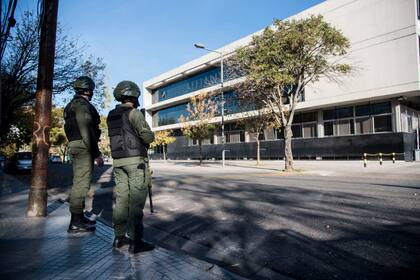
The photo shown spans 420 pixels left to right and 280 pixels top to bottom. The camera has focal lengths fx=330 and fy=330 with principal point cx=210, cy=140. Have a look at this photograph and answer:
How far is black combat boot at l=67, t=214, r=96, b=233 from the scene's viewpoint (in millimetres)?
4410

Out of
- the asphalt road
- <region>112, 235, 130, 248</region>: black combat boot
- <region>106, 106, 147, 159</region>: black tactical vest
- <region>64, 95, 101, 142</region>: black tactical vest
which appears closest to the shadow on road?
the asphalt road

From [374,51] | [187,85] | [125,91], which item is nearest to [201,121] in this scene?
[374,51]

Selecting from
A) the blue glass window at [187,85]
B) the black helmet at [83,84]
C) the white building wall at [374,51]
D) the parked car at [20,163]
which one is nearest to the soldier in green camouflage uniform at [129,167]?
the black helmet at [83,84]

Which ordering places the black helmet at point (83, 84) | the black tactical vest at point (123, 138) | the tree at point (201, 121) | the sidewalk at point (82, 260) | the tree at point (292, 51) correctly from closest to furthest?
the sidewalk at point (82, 260)
the black tactical vest at point (123, 138)
the black helmet at point (83, 84)
the tree at point (292, 51)
the tree at point (201, 121)

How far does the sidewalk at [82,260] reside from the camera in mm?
2830

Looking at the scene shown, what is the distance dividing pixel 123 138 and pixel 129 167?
13.3 inches

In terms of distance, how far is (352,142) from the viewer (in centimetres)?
2647

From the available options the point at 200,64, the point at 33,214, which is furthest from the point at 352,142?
the point at 33,214

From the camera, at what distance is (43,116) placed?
19.0ft

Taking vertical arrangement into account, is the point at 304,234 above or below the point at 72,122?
below

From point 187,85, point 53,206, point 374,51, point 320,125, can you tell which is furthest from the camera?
point 187,85

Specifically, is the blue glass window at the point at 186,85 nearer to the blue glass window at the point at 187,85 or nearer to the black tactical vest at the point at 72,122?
the blue glass window at the point at 187,85

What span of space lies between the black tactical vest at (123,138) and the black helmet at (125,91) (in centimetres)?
14

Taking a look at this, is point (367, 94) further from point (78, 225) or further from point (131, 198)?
point (131, 198)
